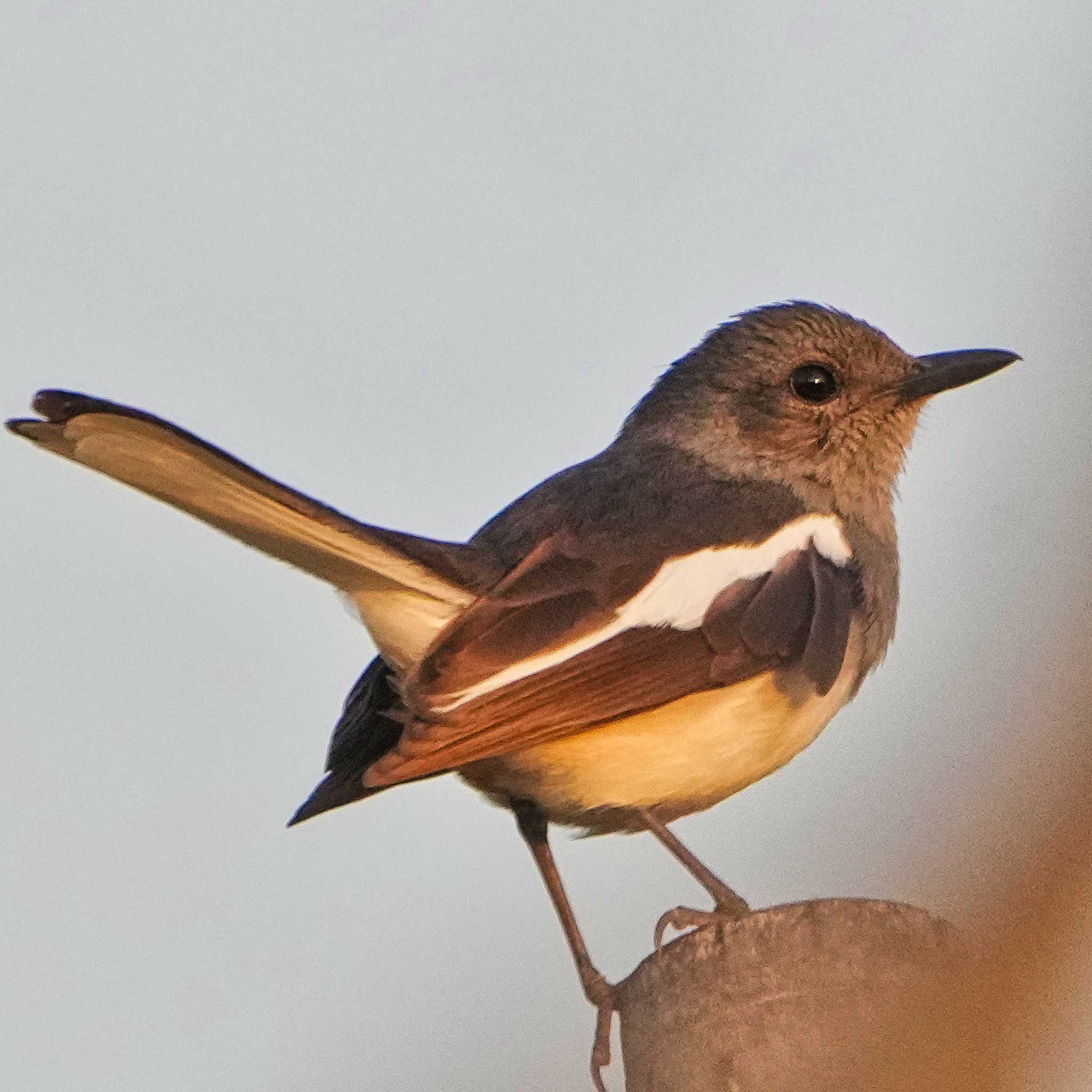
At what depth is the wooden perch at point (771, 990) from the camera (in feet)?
8.75

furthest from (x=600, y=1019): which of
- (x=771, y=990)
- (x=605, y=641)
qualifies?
(x=771, y=990)

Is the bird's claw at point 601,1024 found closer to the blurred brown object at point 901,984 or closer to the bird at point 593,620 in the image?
the bird at point 593,620

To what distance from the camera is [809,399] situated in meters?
5.16

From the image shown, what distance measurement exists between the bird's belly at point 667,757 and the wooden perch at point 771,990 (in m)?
1.02

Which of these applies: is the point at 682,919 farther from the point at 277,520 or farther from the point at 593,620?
the point at 277,520

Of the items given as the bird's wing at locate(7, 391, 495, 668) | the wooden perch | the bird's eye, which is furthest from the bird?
the wooden perch

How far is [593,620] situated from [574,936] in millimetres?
842

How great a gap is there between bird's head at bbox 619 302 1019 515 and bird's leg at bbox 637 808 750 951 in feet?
4.26

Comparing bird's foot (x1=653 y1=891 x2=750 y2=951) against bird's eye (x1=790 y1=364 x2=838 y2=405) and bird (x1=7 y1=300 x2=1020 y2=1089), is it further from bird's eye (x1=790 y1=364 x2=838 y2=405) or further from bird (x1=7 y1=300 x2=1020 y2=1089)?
bird's eye (x1=790 y1=364 x2=838 y2=405)

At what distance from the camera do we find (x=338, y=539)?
145 inches

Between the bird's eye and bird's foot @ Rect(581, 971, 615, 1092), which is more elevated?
the bird's eye

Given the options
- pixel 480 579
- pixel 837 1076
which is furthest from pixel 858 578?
pixel 837 1076

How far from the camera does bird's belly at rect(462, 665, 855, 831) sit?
12.9ft

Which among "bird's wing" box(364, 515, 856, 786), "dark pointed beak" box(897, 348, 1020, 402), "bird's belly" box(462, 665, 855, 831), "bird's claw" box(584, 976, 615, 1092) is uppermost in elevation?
"dark pointed beak" box(897, 348, 1020, 402)
